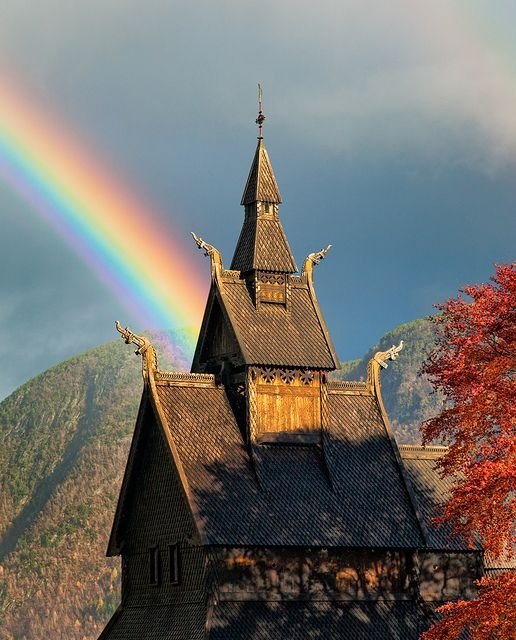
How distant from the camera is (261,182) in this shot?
5841 centimetres

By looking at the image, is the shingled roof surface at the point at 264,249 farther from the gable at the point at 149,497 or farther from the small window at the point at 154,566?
the small window at the point at 154,566

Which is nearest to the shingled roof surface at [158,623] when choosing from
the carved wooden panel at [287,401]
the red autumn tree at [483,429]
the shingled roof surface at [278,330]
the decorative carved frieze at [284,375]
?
the carved wooden panel at [287,401]

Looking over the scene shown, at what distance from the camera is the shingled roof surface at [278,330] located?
181ft

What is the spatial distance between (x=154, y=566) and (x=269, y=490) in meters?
5.33

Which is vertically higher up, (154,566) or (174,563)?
(154,566)

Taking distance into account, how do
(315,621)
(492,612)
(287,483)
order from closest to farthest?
(492,612) → (315,621) → (287,483)

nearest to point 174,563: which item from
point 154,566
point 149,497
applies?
point 154,566

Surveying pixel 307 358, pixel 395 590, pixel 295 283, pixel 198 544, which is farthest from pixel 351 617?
pixel 295 283

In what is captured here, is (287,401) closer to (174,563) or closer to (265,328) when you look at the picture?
(265,328)

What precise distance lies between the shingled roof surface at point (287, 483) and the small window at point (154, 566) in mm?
4278

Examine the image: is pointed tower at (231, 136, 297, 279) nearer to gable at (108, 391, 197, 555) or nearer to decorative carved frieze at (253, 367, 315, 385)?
decorative carved frieze at (253, 367, 315, 385)

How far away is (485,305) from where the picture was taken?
130 ft

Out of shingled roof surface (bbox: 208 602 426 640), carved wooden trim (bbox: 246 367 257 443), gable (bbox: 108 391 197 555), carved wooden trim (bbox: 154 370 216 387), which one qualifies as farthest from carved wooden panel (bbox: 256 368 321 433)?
shingled roof surface (bbox: 208 602 426 640)

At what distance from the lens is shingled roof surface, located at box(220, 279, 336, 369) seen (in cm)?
5525
